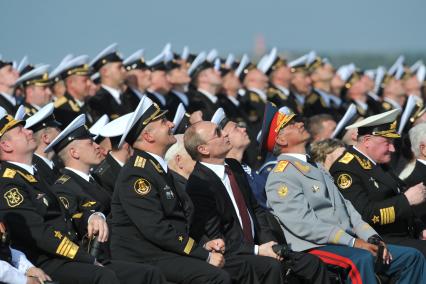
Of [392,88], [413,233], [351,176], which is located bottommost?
[392,88]

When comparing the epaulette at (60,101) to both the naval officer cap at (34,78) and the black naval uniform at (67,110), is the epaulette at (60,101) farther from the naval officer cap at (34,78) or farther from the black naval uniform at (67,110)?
the naval officer cap at (34,78)

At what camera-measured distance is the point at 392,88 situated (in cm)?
1538

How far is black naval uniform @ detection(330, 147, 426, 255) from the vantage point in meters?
8.53

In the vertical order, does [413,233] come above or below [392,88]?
above

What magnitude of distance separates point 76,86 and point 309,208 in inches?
171

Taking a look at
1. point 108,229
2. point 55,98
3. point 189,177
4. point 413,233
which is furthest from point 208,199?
point 55,98

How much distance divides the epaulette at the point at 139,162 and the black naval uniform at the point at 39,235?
2.21 ft

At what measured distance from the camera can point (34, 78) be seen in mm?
11406

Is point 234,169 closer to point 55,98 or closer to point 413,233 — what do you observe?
point 413,233

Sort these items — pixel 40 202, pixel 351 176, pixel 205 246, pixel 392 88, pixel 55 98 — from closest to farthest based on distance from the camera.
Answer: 1. pixel 40 202
2. pixel 205 246
3. pixel 351 176
4. pixel 55 98
5. pixel 392 88

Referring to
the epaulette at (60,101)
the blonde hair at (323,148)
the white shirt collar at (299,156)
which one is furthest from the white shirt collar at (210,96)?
the white shirt collar at (299,156)

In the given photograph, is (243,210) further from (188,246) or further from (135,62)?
(135,62)

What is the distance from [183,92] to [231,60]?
332 centimetres

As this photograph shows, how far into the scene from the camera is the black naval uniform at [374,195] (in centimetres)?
853
